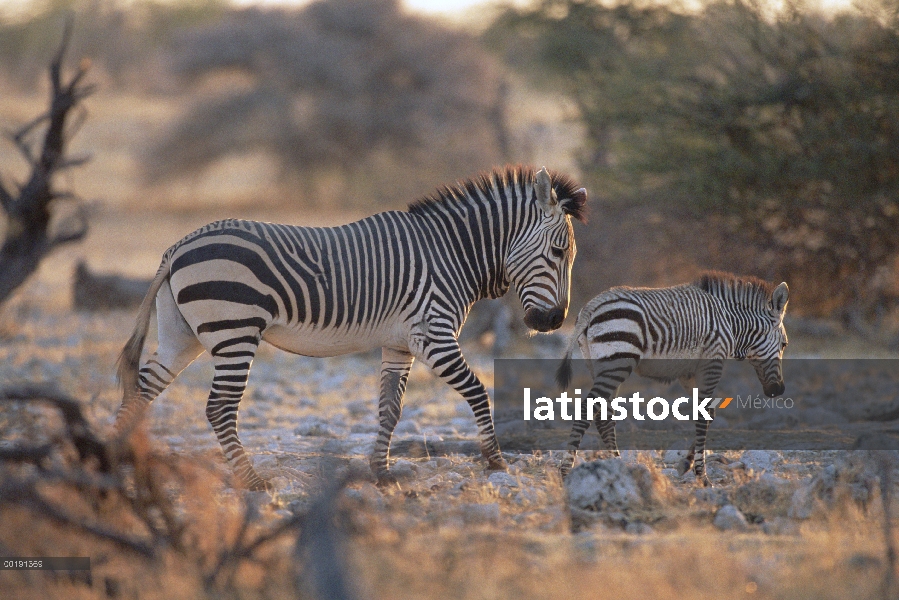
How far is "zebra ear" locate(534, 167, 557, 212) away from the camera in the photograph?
6984mm

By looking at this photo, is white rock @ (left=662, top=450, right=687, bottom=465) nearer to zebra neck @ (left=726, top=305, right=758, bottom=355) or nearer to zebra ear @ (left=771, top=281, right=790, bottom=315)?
zebra neck @ (left=726, top=305, right=758, bottom=355)

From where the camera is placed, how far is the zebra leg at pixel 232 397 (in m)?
6.35

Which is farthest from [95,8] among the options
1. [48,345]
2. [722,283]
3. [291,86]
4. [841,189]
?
[722,283]

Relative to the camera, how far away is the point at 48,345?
41.3 feet

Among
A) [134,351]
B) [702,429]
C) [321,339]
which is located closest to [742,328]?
[702,429]

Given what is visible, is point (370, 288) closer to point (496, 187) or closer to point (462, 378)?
point (462, 378)

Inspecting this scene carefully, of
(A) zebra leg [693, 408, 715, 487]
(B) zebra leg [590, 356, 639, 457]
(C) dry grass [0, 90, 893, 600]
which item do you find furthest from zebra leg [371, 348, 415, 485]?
(A) zebra leg [693, 408, 715, 487]

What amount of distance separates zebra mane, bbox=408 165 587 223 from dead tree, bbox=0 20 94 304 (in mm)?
4736

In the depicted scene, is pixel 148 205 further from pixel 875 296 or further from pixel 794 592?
pixel 794 592

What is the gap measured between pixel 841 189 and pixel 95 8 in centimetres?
4383

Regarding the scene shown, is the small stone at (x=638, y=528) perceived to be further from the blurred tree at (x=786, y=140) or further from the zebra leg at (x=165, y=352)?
the blurred tree at (x=786, y=140)

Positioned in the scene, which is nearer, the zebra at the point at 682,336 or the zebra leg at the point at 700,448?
the zebra leg at the point at 700,448

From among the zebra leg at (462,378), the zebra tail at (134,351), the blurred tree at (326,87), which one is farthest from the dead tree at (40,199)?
the blurred tree at (326,87)

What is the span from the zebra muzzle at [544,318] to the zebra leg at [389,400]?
3.00 ft
